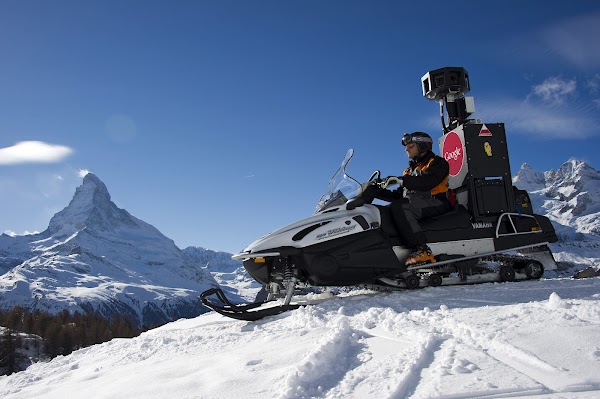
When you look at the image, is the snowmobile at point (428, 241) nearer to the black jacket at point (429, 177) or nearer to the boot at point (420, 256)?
the boot at point (420, 256)

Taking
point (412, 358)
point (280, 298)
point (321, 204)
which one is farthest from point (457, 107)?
point (412, 358)

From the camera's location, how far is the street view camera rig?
8948mm

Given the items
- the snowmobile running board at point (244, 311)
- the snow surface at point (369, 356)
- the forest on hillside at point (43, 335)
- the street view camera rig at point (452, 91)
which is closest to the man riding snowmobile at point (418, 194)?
the snow surface at point (369, 356)

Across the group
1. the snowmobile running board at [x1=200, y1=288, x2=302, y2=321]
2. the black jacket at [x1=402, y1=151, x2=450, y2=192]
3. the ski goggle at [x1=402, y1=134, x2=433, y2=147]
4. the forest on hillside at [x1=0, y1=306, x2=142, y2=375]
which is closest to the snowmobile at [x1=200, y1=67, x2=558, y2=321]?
the snowmobile running board at [x1=200, y1=288, x2=302, y2=321]

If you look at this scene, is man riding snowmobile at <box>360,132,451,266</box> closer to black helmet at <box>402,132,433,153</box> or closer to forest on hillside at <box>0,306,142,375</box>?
black helmet at <box>402,132,433,153</box>

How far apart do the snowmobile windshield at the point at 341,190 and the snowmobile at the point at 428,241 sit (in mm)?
15

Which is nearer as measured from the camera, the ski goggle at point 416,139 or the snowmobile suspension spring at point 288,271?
the snowmobile suspension spring at point 288,271

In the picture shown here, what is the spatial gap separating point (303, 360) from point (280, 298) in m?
3.39

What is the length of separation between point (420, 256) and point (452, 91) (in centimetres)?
384

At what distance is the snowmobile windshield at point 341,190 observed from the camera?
708 centimetres

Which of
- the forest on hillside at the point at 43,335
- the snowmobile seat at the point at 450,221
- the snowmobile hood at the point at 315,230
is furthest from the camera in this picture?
the forest on hillside at the point at 43,335

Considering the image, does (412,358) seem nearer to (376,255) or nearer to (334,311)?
(334,311)

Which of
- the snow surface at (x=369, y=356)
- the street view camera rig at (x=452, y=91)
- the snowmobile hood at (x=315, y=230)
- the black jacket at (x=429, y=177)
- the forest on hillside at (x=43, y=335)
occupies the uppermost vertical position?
the street view camera rig at (x=452, y=91)

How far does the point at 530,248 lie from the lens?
7.39 meters
